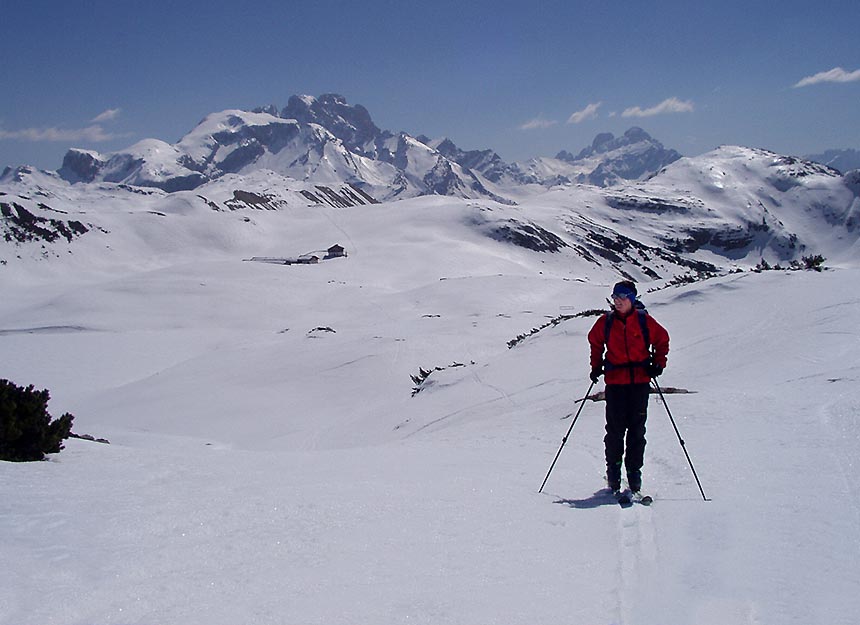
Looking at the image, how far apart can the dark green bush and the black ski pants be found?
7.25 m

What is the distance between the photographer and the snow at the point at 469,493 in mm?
4301

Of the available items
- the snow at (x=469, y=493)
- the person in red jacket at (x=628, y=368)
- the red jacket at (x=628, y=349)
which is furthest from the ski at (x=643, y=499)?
the red jacket at (x=628, y=349)

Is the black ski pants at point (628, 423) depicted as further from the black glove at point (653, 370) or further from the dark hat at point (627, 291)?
the dark hat at point (627, 291)

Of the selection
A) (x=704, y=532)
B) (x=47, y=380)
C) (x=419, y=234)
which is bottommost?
(x=704, y=532)

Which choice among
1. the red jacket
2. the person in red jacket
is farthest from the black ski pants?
the red jacket

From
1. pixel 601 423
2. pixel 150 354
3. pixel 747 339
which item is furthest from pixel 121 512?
pixel 150 354

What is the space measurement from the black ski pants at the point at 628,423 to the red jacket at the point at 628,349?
0.37 ft

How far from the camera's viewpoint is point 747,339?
15664 millimetres

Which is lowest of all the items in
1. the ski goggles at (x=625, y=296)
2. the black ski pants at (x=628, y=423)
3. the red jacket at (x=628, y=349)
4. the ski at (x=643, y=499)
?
the ski at (x=643, y=499)

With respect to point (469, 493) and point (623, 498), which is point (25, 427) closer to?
point (469, 493)

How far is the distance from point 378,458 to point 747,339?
1023 centimetres

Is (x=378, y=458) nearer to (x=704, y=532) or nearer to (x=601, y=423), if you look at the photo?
(x=601, y=423)

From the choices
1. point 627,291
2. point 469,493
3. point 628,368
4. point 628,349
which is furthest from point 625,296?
point 469,493

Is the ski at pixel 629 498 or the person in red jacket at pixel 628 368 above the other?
the person in red jacket at pixel 628 368
